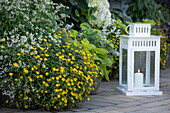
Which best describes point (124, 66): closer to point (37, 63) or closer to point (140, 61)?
point (140, 61)

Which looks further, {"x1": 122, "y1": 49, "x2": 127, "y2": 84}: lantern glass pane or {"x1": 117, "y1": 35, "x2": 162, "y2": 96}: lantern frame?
{"x1": 122, "y1": 49, "x2": 127, "y2": 84}: lantern glass pane

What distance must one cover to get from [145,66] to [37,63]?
183 cm

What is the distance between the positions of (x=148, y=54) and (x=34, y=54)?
6.03 feet

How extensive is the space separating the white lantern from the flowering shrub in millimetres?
790

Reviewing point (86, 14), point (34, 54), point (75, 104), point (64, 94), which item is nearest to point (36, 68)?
point (34, 54)

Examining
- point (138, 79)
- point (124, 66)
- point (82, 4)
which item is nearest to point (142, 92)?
point (138, 79)

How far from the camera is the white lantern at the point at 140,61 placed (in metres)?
4.27

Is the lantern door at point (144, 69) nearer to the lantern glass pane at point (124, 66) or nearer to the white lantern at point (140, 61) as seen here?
the white lantern at point (140, 61)

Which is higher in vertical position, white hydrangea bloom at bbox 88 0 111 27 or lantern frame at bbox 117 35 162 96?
white hydrangea bloom at bbox 88 0 111 27

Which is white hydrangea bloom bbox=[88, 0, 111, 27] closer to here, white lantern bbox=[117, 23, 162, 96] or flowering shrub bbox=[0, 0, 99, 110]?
white lantern bbox=[117, 23, 162, 96]

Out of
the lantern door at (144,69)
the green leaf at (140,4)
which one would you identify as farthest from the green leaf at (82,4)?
the green leaf at (140,4)

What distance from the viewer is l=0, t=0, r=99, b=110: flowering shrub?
10.8ft

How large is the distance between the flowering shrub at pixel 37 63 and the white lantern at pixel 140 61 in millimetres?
790

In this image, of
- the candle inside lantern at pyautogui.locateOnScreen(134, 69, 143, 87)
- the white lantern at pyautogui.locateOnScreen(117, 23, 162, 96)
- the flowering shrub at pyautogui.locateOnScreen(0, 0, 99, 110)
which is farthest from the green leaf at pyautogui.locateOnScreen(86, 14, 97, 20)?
the flowering shrub at pyautogui.locateOnScreen(0, 0, 99, 110)
